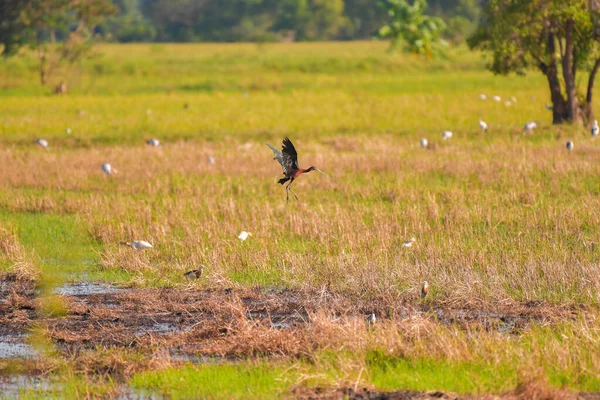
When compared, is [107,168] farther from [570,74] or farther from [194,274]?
[570,74]

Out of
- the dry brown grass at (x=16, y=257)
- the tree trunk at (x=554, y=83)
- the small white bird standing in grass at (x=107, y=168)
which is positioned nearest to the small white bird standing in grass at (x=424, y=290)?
the dry brown grass at (x=16, y=257)

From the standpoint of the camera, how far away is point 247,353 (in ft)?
22.5

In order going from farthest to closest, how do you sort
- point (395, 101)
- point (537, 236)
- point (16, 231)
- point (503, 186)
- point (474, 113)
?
point (395, 101), point (474, 113), point (503, 186), point (16, 231), point (537, 236)

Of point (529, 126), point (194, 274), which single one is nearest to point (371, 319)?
point (194, 274)

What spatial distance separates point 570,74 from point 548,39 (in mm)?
1158

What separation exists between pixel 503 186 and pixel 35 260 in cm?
755

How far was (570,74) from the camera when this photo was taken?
2148 cm

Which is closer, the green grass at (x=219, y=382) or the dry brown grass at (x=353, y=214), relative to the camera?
the green grass at (x=219, y=382)

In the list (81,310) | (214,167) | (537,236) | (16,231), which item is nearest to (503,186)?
(537,236)

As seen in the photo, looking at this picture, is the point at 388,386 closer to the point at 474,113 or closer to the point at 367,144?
the point at 367,144

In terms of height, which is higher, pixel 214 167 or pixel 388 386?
pixel 388 386

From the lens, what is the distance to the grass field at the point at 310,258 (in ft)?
21.0

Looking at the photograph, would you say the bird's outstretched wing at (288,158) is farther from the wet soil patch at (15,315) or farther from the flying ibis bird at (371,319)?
the wet soil patch at (15,315)

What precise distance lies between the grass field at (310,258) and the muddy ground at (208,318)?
27mm
